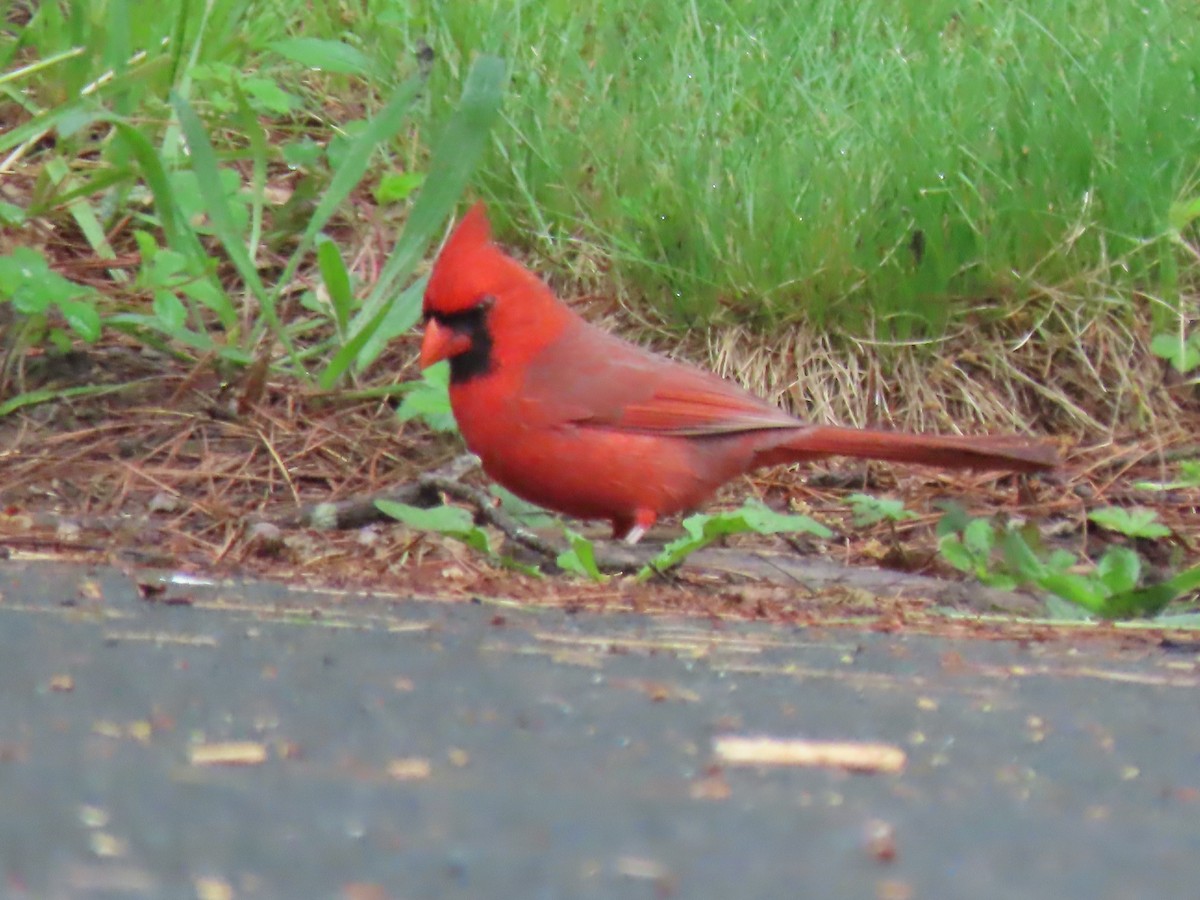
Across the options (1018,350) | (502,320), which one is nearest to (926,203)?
(1018,350)

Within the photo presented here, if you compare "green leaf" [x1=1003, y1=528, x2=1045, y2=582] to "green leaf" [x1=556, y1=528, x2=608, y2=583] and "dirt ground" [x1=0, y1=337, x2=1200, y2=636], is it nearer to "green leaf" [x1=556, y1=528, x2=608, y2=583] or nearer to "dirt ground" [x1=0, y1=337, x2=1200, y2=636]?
"dirt ground" [x1=0, y1=337, x2=1200, y2=636]

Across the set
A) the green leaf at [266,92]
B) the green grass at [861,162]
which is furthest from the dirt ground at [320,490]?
the green leaf at [266,92]

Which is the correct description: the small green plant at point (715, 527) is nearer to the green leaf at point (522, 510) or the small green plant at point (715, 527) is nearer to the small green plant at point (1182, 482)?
the green leaf at point (522, 510)

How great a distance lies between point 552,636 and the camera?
2018mm

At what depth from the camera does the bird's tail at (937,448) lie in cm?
343

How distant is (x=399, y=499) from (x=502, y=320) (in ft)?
1.43

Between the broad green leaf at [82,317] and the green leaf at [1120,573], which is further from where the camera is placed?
the broad green leaf at [82,317]

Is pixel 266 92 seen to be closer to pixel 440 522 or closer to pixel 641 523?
pixel 641 523

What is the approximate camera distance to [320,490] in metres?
3.96

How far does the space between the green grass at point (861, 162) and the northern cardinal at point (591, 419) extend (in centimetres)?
67

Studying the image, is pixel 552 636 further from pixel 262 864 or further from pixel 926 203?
pixel 926 203

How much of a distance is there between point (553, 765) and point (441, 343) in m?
2.36

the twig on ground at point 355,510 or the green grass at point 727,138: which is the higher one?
the green grass at point 727,138

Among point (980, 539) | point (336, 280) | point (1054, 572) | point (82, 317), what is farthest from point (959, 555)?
point (82, 317)
